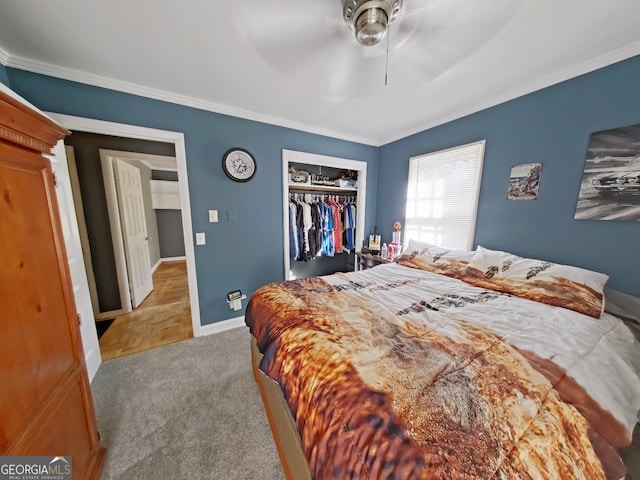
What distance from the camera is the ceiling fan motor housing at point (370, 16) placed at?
931mm

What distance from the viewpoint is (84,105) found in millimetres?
1744

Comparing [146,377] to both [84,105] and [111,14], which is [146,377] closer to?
[84,105]

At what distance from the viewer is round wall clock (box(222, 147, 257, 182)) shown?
2301mm

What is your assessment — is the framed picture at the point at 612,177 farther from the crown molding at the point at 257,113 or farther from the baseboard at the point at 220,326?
the baseboard at the point at 220,326

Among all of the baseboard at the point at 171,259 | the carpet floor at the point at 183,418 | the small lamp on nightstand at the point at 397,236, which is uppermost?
the small lamp on nightstand at the point at 397,236

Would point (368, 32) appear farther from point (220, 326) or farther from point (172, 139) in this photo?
point (220, 326)

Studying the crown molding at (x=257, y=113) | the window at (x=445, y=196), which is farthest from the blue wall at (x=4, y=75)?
the window at (x=445, y=196)

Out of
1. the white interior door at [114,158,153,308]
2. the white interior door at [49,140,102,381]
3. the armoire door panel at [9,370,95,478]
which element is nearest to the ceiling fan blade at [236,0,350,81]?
the white interior door at [49,140,102,381]

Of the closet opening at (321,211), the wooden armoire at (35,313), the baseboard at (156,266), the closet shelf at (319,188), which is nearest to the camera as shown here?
the wooden armoire at (35,313)

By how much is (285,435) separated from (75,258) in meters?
2.09

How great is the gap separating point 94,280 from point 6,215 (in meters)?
2.57

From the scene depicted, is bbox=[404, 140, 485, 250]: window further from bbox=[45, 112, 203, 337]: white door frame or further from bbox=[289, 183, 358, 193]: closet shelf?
bbox=[45, 112, 203, 337]: white door frame

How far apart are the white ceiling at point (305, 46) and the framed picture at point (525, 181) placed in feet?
2.10

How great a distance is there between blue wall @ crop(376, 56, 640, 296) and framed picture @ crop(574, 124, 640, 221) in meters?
0.05
